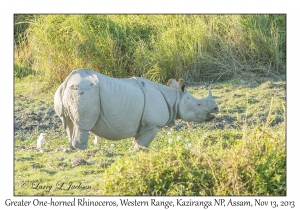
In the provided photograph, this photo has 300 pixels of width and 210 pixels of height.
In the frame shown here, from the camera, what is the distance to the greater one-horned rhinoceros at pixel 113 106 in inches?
382

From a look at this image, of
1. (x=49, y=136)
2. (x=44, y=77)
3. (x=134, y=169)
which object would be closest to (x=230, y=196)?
(x=134, y=169)

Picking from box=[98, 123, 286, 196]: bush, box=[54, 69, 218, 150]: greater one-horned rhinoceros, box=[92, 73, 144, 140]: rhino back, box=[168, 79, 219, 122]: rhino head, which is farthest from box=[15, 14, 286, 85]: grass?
box=[98, 123, 286, 196]: bush

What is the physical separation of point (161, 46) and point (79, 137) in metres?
6.17

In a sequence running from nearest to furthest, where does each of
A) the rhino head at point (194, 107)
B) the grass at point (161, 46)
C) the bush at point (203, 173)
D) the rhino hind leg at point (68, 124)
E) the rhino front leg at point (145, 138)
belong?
the bush at point (203, 173), the rhino hind leg at point (68, 124), the rhino front leg at point (145, 138), the rhino head at point (194, 107), the grass at point (161, 46)

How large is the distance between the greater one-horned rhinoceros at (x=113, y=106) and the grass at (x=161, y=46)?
15.4 feet

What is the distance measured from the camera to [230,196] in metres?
7.75

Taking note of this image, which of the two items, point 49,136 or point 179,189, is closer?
point 179,189

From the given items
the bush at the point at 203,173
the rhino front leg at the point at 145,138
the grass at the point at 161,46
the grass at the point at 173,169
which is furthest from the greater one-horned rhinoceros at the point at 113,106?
the grass at the point at 161,46

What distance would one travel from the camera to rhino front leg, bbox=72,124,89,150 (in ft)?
32.3

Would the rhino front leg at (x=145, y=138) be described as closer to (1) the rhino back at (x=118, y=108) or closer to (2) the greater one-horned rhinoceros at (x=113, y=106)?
(2) the greater one-horned rhinoceros at (x=113, y=106)

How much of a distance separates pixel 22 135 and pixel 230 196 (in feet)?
18.8

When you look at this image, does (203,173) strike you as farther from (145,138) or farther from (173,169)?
(145,138)

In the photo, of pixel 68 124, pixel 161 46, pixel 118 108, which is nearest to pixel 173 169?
pixel 118 108

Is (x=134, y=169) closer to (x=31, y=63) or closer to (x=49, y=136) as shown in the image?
(x=49, y=136)
